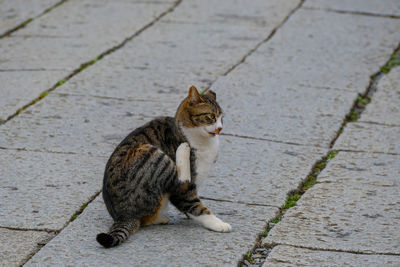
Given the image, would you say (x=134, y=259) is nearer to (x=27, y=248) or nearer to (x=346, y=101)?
(x=27, y=248)

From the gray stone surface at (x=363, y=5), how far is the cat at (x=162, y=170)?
4.59 meters

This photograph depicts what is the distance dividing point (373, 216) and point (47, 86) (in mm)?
2984

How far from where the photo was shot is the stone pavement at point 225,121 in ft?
11.0

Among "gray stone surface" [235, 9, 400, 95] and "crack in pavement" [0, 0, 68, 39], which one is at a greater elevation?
"gray stone surface" [235, 9, 400, 95]

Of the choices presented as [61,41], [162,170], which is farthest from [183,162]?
[61,41]

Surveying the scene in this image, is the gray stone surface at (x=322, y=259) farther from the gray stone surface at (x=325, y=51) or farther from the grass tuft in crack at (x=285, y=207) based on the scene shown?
the gray stone surface at (x=325, y=51)

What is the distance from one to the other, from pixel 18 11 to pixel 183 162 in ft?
15.7

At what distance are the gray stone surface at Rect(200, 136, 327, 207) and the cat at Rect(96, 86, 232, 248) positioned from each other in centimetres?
45

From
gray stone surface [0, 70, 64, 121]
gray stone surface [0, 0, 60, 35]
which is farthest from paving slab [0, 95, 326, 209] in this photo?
gray stone surface [0, 0, 60, 35]

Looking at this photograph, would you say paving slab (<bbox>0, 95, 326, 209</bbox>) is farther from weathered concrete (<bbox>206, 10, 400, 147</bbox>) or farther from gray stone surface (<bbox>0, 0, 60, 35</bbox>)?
gray stone surface (<bbox>0, 0, 60, 35</bbox>)

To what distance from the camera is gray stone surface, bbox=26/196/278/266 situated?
10.3 ft

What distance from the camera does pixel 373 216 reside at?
12.0 feet

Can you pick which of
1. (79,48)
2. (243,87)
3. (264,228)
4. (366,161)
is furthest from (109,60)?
(264,228)

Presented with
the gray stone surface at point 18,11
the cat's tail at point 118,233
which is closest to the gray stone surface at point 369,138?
the cat's tail at point 118,233
